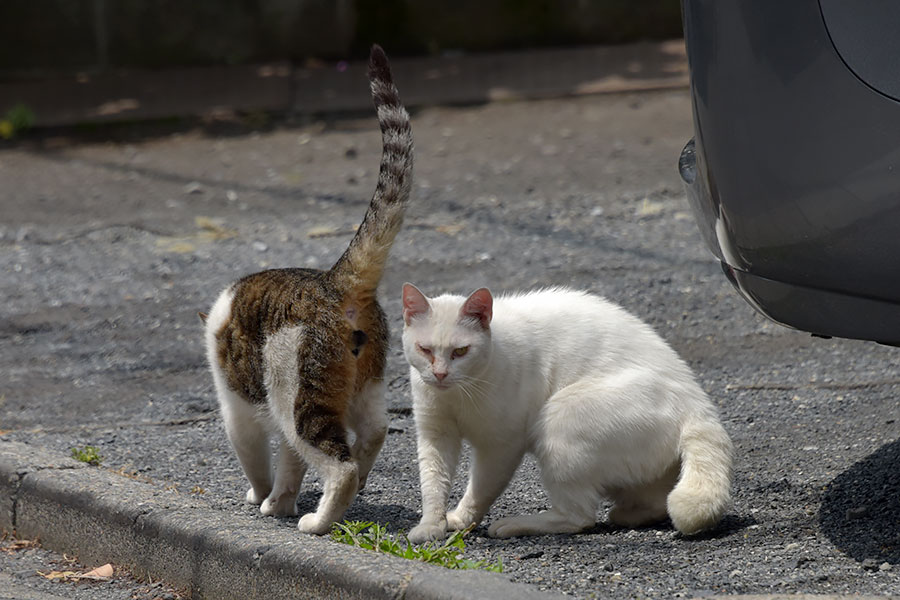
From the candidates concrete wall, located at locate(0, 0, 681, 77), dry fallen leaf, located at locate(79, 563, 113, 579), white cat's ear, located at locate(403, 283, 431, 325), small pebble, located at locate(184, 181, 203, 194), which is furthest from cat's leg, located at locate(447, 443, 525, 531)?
concrete wall, located at locate(0, 0, 681, 77)

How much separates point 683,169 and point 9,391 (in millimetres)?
3285

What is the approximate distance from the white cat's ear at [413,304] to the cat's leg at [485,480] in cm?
47

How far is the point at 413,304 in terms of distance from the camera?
3805 millimetres

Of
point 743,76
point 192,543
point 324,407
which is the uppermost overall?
point 743,76

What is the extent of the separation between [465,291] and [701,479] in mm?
3087

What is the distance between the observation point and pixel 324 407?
12.1ft

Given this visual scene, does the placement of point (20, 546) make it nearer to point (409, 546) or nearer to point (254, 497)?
point (254, 497)

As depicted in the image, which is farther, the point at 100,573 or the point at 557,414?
the point at 100,573

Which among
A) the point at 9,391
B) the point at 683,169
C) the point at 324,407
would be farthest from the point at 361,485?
the point at 9,391

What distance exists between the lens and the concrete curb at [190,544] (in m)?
2.96

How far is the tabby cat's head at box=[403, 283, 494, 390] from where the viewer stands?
3666mm

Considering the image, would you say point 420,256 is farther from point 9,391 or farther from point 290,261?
point 9,391

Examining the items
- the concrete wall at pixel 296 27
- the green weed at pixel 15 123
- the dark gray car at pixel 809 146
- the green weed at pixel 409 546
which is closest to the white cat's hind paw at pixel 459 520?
the green weed at pixel 409 546

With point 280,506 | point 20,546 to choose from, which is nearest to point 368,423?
point 280,506
